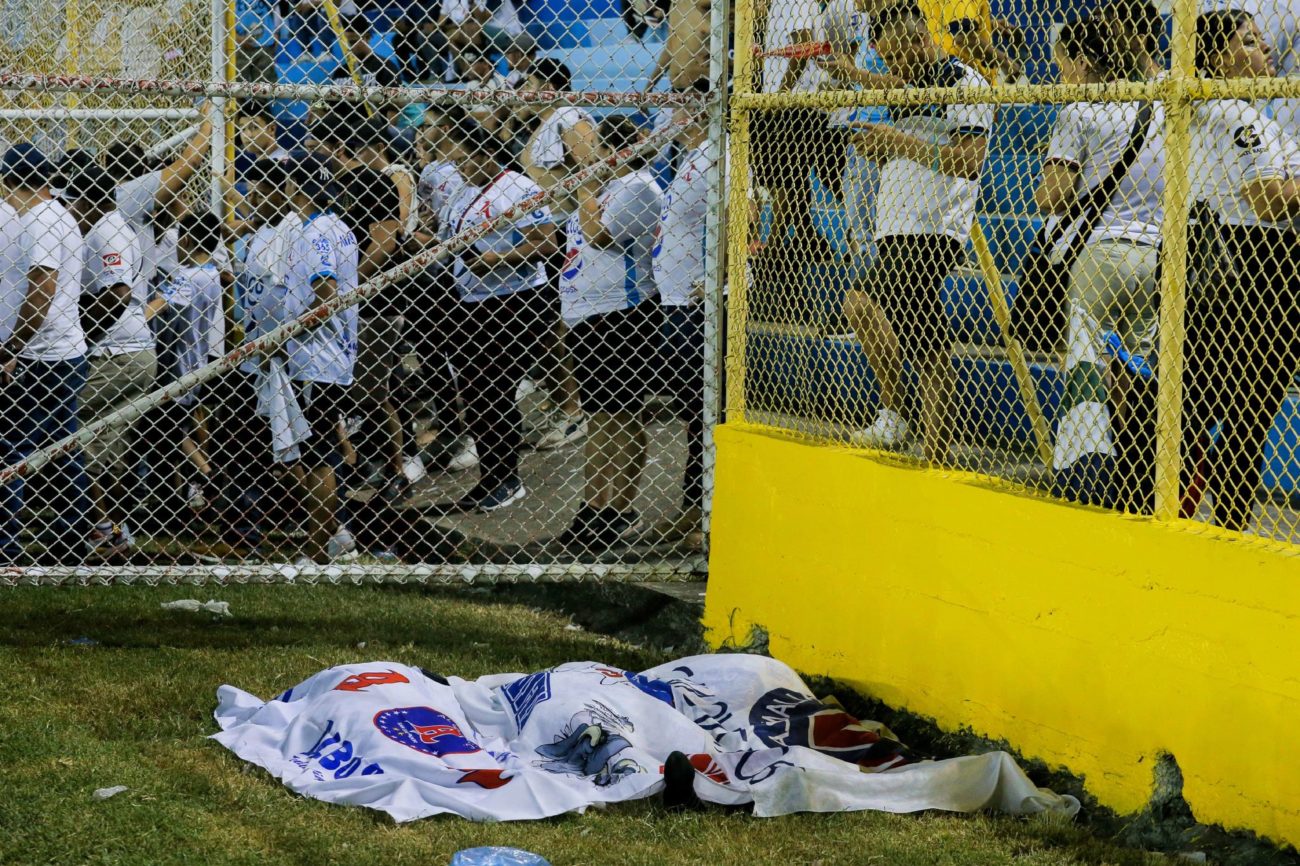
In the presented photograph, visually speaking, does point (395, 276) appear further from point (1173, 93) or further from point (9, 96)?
point (9, 96)

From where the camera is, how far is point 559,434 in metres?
10.2

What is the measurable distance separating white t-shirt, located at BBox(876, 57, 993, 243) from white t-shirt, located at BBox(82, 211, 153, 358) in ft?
14.0

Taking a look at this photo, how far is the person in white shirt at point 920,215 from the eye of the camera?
17.3 ft

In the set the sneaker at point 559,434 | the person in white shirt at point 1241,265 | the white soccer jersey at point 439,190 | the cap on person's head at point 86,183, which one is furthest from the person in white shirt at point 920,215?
the sneaker at point 559,434

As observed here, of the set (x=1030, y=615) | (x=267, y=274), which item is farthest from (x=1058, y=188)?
(x=267, y=274)

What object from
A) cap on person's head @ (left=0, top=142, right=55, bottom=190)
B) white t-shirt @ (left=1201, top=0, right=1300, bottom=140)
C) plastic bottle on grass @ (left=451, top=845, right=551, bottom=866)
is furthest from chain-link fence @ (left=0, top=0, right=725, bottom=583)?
plastic bottle on grass @ (left=451, top=845, right=551, bottom=866)

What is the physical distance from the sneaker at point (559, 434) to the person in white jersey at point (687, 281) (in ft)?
9.40

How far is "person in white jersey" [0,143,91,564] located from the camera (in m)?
7.27

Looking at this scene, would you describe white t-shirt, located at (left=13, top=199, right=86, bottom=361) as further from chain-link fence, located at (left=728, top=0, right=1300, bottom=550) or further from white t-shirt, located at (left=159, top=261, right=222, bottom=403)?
chain-link fence, located at (left=728, top=0, right=1300, bottom=550)

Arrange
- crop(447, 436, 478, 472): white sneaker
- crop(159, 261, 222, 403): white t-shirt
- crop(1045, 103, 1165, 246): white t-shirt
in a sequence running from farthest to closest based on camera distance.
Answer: crop(447, 436, 478, 472): white sneaker, crop(159, 261, 222, 403): white t-shirt, crop(1045, 103, 1165, 246): white t-shirt

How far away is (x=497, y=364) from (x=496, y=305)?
339mm

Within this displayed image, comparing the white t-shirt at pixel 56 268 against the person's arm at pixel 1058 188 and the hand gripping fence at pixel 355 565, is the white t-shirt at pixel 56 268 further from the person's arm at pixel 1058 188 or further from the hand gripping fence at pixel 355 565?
the person's arm at pixel 1058 188

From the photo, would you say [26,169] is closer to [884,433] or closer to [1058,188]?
[884,433]

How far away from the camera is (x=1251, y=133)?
4316 millimetres
